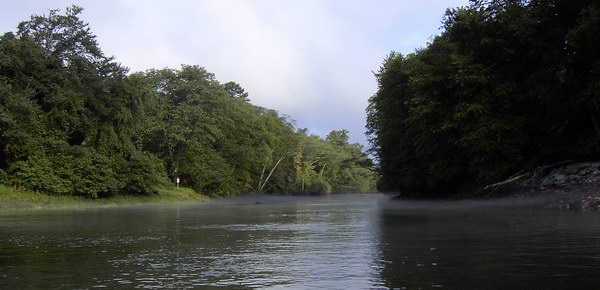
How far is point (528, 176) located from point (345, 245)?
22.8 m

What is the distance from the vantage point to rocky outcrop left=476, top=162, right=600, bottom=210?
25500 millimetres

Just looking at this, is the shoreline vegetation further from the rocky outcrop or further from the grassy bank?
the rocky outcrop

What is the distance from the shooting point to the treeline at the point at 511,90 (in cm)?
3017

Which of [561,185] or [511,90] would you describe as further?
[511,90]

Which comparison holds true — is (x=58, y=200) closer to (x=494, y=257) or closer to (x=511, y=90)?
(x=511, y=90)

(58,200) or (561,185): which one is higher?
(561,185)

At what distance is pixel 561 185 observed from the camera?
2838 cm

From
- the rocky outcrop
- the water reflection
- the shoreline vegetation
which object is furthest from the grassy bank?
the water reflection

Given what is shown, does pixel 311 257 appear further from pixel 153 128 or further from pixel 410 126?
pixel 153 128

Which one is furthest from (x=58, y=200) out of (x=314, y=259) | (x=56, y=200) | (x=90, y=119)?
(x=314, y=259)

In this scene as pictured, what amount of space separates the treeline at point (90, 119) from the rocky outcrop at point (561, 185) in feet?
108

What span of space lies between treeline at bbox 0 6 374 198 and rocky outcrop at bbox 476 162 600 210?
33.0 m

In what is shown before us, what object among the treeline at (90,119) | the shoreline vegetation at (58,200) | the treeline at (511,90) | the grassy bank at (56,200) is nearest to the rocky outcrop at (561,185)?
the treeline at (511,90)

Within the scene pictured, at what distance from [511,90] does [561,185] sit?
6.84m
